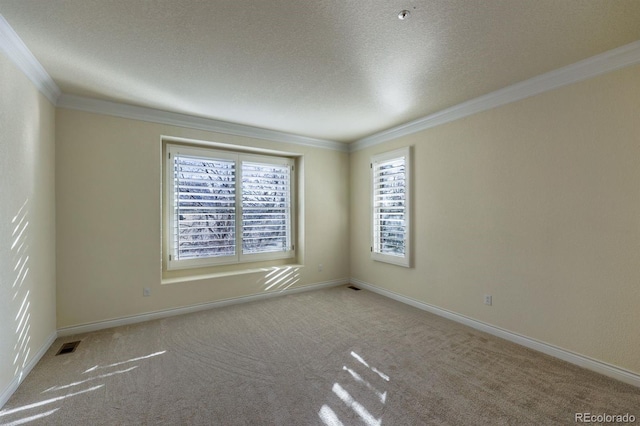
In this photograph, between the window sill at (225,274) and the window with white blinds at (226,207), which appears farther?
the window with white blinds at (226,207)

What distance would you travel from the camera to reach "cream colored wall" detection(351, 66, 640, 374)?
87.4 inches

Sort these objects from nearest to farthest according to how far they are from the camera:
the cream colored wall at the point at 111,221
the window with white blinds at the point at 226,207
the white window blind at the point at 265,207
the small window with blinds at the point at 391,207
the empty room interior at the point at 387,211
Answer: the empty room interior at the point at 387,211
the cream colored wall at the point at 111,221
the window with white blinds at the point at 226,207
the small window with blinds at the point at 391,207
the white window blind at the point at 265,207

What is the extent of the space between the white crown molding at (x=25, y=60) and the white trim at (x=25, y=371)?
7.86 ft

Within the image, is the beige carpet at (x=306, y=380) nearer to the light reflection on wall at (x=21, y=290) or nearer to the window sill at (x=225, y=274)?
the light reflection on wall at (x=21, y=290)

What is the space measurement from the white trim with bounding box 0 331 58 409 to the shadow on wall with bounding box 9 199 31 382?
21mm

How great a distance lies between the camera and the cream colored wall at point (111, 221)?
9.92 ft

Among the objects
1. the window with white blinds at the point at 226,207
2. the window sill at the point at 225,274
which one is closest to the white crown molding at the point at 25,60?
the window with white blinds at the point at 226,207

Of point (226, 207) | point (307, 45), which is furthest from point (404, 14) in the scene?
point (226, 207)

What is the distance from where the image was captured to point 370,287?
467cm

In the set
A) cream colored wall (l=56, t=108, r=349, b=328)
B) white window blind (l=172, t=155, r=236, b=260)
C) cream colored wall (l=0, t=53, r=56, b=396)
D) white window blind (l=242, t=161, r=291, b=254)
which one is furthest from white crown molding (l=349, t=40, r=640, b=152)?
cream colored wall (l=0, t=53, r=56, b=396)

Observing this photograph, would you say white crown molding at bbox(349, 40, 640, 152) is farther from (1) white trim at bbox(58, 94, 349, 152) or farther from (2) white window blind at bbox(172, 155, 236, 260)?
(2) white window blind at bbox(172, 155, 236, 260)

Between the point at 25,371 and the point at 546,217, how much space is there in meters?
4.71

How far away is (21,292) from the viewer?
2234 millimetres

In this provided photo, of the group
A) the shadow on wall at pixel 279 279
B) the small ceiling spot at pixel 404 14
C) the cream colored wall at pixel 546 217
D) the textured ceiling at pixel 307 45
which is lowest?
the shadow on wall at pixel 279 279
